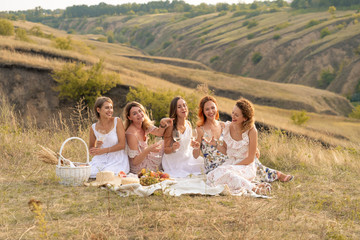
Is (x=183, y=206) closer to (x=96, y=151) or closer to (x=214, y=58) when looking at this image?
(x=96, y=151)

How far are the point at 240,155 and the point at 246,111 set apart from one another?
0.78 metres

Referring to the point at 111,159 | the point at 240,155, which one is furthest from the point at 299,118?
the point at 111,159

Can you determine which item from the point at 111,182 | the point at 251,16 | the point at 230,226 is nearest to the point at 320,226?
the point at 230,226

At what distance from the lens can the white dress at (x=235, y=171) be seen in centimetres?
593

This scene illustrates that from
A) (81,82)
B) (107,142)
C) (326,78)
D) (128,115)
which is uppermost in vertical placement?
(128,115)

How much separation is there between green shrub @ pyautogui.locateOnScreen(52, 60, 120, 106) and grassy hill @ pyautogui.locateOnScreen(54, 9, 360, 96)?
5247 cm

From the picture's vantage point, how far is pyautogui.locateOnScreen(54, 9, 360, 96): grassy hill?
244 feet

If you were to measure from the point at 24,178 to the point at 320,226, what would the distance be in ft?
15.3

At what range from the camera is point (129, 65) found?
43.1 meters

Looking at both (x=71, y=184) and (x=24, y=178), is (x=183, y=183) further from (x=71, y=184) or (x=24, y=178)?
(x=24, y=178)

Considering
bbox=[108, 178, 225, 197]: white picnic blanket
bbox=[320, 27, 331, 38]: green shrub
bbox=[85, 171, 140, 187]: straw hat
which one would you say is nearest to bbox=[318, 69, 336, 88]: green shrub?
bbox=[320, 27, 331, 38]: green shrub

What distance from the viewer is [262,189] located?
231 inches

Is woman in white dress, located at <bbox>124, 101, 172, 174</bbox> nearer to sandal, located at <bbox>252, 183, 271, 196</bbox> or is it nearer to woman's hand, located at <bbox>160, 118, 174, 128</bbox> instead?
woman's hand, located at <bbox>160, 118, 174, 128</bbox>

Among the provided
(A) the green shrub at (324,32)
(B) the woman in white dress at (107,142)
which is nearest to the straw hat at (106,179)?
(B) the woman in white dress at (107,142)
